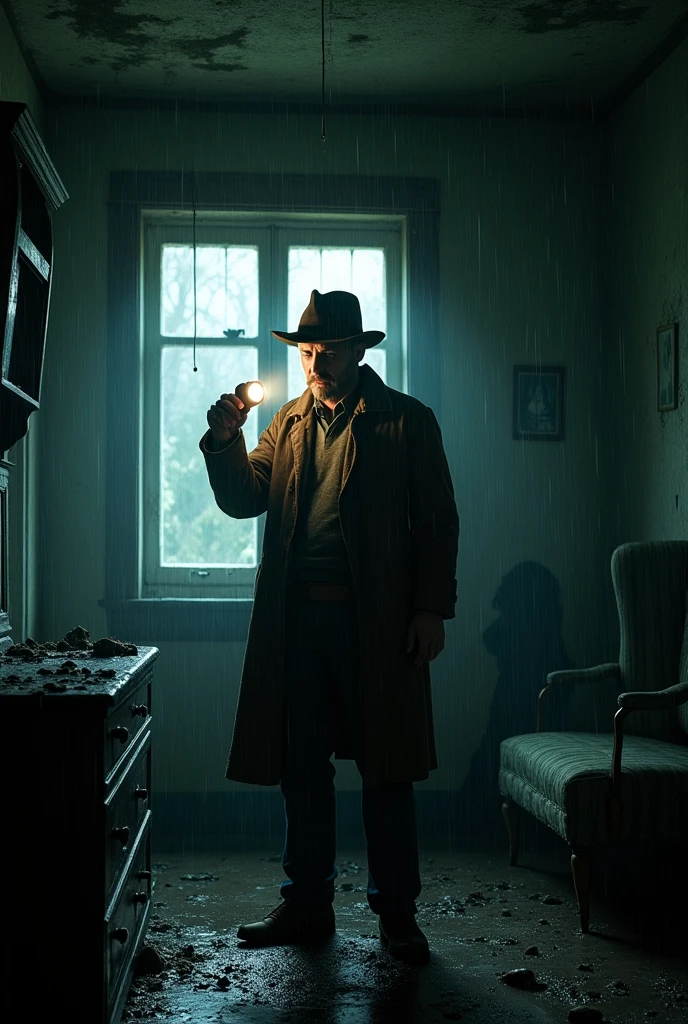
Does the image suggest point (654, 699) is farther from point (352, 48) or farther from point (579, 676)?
point (352, 48)

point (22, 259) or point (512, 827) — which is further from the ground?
point (22, 259)

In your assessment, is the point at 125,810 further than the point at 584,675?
No

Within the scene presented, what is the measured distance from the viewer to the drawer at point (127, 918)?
238 cm

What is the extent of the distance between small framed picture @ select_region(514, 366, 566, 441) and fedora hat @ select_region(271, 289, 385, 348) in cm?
177

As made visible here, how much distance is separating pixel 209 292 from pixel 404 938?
312cm

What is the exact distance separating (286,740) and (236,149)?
300 centimetres

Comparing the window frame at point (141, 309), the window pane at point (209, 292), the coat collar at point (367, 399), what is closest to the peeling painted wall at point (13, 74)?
the window frame at point (141, 309)

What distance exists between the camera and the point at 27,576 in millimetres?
4523

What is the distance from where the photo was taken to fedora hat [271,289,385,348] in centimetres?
338

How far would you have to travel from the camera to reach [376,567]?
326 cm

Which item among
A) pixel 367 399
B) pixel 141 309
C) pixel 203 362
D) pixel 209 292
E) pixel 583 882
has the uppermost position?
pixel 209 292

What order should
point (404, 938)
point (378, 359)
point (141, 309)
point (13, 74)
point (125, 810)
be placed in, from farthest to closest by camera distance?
point (378, 359), point (141, 309), point (13, 74), point (404, 938), point (125, 810)

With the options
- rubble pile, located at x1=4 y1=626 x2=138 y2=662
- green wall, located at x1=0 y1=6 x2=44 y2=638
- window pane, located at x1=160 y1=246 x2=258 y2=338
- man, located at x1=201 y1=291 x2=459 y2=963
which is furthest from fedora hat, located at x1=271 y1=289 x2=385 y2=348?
window pane, located at x1=160 y1=246 x2=258 y2=338

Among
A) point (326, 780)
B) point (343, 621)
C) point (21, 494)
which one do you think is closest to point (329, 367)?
point (343, 621)
